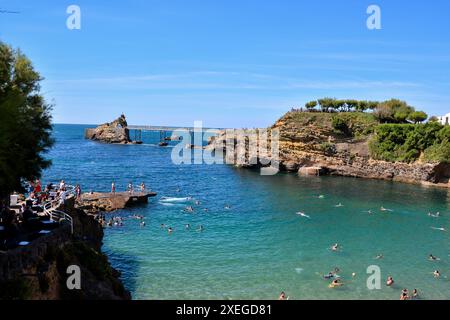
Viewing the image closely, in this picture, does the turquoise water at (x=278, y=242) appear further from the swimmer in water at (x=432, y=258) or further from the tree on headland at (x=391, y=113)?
the tree on headland at (x=391, y=113)

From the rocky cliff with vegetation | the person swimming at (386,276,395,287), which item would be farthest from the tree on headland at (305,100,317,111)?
the person swimming at (386,276,395,287)

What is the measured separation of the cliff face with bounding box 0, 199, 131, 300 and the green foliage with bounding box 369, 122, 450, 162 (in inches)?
2405

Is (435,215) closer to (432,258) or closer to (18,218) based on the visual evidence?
(432,258)

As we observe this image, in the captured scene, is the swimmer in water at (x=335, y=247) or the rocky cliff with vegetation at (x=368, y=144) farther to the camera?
the rocky cliff with vegetation at (x=368, y=144)

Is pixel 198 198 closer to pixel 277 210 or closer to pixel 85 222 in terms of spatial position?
pixel 277 210

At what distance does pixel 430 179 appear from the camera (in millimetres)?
66500

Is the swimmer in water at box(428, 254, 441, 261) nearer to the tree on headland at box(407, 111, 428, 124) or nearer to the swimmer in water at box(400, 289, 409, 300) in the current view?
the swimmer in water at box(400, 289, 409, 300)

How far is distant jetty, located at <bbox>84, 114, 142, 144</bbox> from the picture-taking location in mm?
151375

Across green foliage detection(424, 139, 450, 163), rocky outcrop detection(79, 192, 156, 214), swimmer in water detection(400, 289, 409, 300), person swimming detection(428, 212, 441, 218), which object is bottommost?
swimmer in water detection(400, 289, 409, 300)

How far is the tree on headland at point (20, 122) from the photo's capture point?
1734 centimetres

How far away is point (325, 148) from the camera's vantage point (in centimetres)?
7781

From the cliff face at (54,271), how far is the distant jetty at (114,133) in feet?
436

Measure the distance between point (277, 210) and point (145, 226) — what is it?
607 inches

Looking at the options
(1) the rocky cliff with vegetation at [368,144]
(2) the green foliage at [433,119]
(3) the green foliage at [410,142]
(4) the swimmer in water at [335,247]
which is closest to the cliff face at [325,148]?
(1) the rocky cliff with vegetation at [368,144]
